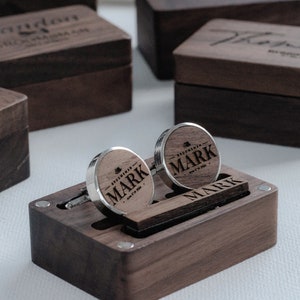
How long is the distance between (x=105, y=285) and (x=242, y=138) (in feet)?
1.34

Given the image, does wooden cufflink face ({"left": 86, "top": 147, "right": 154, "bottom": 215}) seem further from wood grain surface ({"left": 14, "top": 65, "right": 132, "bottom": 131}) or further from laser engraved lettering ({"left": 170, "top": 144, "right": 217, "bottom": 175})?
wood grain surface ({"left": 14, "top": 65, "right": 132, "bottom": 131})

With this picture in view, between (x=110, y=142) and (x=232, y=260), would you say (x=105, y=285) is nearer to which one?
(x=232, y=260)

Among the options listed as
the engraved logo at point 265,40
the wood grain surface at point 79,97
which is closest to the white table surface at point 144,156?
the wood grain surface at point 79,97

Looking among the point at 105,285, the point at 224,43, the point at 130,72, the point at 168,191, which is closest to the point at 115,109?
the point at 130,72

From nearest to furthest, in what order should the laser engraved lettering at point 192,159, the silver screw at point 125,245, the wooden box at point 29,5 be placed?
the silver screw at point 125,245 → the laser engraved lettering at point 192,159 → the wooden box at point 29,5

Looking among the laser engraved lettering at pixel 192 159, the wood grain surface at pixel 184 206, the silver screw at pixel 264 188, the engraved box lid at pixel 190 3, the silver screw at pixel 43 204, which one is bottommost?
the silver screw at pixel 264 188

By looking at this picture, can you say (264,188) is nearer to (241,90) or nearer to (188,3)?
(241,90)

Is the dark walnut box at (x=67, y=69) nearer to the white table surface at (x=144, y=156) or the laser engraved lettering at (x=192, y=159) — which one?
the white table surface at (x=144, y=156)

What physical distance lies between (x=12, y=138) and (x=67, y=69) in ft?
0.60

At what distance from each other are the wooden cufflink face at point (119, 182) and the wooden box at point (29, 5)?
599mm

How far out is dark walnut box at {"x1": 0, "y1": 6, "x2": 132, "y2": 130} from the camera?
117cm

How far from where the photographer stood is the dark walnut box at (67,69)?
1174mm

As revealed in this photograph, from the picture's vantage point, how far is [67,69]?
1.20m

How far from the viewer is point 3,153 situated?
1033 mm
